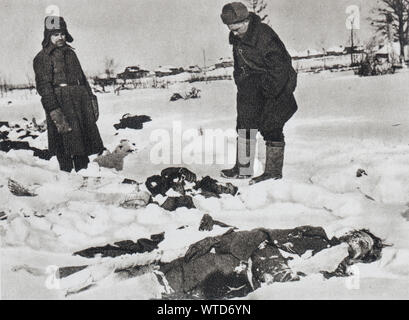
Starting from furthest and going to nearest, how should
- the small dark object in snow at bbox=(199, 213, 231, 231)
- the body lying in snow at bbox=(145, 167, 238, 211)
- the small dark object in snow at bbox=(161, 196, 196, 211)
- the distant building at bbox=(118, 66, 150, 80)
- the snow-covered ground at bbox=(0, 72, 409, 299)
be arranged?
the distant building at bbox=(118, 66, 150, 80), the body lying in snow at bbox=(145, 167, 238, 211), the small dark object in snow at bbox=(161, 196, 196, 211), the small dark object in snow at bbox=(199, 213, 231, 231), the snow-covered ground at bbox=(0, 72, 409, 299)

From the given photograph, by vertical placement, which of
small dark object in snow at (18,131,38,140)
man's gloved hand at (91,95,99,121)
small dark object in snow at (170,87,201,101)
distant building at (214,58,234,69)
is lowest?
small dark object in snow at (18,131,38,140)

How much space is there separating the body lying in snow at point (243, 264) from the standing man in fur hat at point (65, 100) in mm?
1365

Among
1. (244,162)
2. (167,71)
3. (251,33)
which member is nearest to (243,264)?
(244,162)

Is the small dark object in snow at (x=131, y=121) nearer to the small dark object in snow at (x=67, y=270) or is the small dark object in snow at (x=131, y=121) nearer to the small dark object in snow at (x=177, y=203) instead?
the small dark object in snow at (x=177, y=203)

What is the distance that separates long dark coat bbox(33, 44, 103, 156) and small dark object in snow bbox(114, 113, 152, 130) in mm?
215

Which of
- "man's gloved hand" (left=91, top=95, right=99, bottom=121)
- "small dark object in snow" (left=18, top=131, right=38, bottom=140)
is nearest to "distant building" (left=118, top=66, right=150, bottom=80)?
"man's gloved hand" (left=91, top=95, right=99, bottom=121)

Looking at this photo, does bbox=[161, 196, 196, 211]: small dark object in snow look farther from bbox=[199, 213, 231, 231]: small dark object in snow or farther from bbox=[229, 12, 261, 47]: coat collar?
bbox=[229, 12, 261, 47]: coat collar

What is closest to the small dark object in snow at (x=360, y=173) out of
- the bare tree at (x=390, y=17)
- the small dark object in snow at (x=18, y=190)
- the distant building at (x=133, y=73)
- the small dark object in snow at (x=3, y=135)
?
the bare tree at (x=390, y=17)

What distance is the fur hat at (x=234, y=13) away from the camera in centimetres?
396

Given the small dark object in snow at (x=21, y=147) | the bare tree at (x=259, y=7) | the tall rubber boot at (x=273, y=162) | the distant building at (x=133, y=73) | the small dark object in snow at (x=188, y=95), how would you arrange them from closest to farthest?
the tall rubber boot at (x=273, y=162) < the bare tree at (x=259, y=7) < the small dark object in snow at (x=21, y=147) < the distant building at (x=133, y=73) < the small dark object in snow at (x=188, y=95)

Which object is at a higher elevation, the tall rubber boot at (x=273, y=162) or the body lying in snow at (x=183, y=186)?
the tall rubber boot at (x=273, y=162)

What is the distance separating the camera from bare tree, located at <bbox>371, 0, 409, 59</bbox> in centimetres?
420

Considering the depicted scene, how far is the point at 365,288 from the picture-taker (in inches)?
123

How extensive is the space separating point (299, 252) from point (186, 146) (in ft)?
4.66
